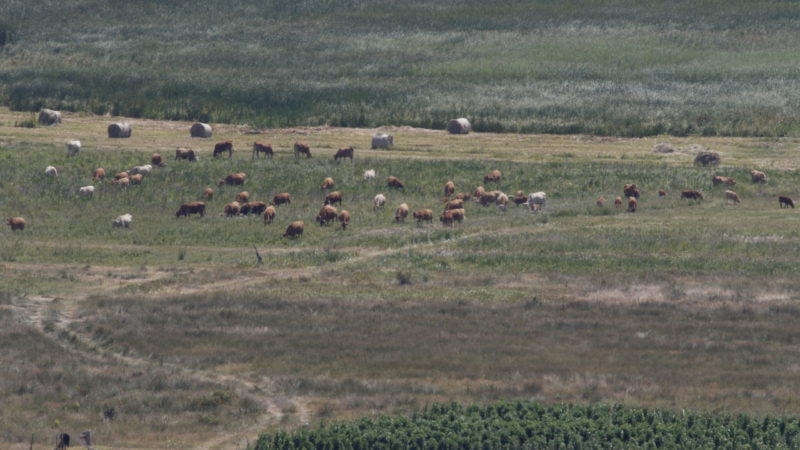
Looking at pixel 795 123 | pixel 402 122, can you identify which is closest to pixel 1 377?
pixel 402 122

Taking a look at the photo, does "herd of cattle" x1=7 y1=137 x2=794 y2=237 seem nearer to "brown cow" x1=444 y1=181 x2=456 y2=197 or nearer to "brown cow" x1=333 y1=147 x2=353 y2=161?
"brown cow" x1=444 y1=181 x2=456 y2=197

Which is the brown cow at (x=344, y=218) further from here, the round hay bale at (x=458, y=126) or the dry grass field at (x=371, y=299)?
the round hay bale at (x=458, y=126)

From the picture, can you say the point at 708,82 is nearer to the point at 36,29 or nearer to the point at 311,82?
the point at 311,82

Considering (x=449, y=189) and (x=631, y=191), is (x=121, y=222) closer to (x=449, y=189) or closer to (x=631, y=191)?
(x=449, y=189)

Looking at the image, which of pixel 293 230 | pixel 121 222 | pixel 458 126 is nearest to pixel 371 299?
pixel 293 230

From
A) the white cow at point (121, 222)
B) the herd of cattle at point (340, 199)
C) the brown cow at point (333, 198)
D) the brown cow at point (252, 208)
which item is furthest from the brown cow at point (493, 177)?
the white cow at point (121, 222)

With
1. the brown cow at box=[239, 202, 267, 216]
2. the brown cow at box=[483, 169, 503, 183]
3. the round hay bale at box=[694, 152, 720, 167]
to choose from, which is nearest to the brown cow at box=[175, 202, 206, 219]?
the brown cow at box=[239, 202, 267, 216]
